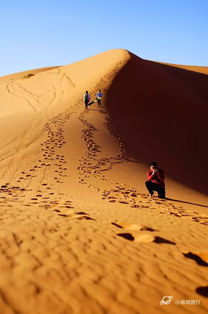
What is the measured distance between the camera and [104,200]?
990cm

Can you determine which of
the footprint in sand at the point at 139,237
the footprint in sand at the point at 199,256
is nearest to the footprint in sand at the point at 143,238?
the footprint in sand at the point at 139,237

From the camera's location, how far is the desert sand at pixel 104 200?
3.62 m

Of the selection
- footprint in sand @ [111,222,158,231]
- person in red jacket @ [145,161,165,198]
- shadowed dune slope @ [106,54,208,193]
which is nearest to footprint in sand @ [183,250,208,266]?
footprint in sand @ [111,222,158,231]

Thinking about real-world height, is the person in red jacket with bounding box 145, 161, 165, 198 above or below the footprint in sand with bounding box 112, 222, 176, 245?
above

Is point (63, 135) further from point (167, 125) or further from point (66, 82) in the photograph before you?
point (66, 82)

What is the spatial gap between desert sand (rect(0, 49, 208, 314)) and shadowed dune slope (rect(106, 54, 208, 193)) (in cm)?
9

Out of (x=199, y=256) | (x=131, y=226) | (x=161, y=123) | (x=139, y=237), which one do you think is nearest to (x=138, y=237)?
(x=139, y=237)

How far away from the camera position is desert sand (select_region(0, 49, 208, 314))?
3625mm

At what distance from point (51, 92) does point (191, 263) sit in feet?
86.5

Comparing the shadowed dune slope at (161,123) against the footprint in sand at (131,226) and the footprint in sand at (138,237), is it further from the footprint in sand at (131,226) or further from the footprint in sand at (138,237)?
the footprint in sand at (138,237)

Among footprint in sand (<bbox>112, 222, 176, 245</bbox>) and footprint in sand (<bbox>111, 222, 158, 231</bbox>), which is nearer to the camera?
footprint in sand (<bbox>112, 222, 176, 245</bbox>)

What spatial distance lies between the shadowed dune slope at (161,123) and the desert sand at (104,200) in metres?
0.09

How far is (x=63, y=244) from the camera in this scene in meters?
4.86

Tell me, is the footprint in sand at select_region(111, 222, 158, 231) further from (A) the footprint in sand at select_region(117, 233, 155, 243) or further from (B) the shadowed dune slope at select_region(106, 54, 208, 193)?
(B) the shadowed dune slope at select_region(106, 54, 208, 193)
